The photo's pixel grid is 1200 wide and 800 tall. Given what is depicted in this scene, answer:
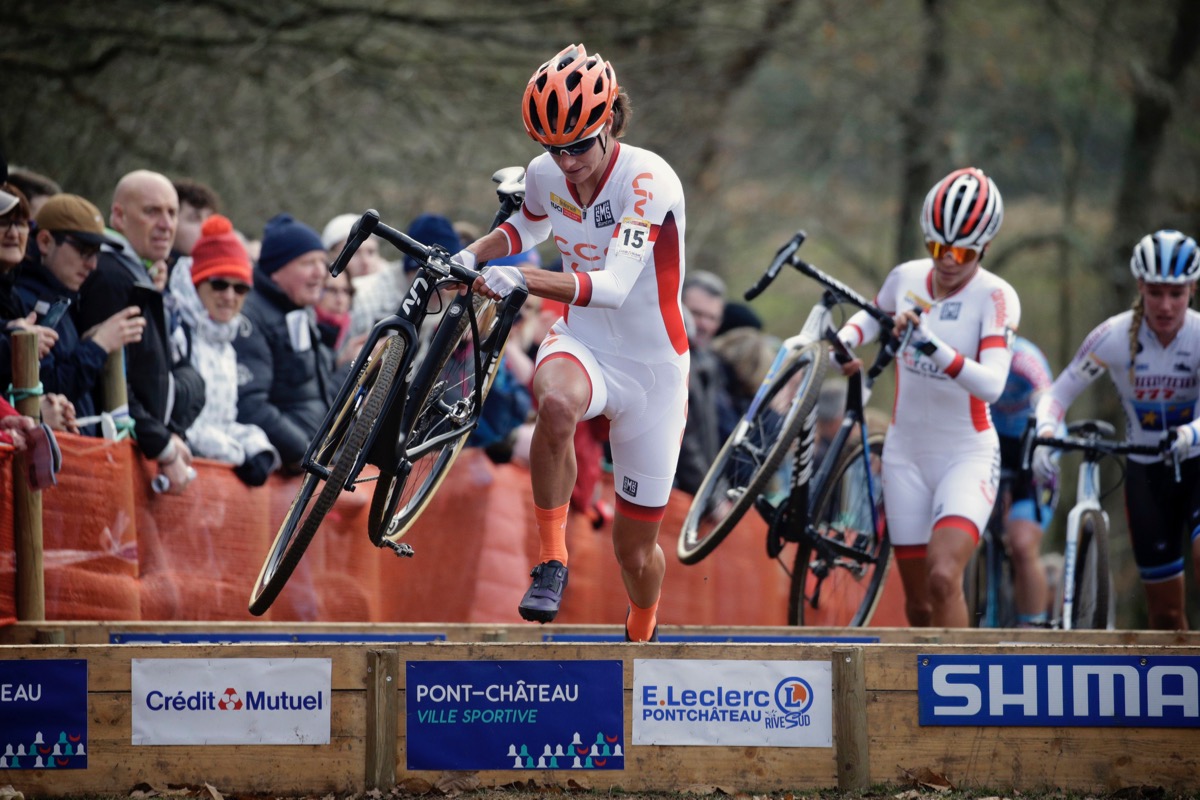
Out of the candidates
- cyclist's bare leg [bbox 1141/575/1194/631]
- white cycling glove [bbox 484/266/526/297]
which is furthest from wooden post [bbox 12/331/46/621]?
cyclist's bare leg [bbox 1141/575/1194/631]

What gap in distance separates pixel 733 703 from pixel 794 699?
26 cm

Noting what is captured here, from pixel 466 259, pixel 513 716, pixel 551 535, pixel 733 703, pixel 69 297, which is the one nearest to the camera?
pixel 513 716

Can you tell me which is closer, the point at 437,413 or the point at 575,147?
the point at 575,147

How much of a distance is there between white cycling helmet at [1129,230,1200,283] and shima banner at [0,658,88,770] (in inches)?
243

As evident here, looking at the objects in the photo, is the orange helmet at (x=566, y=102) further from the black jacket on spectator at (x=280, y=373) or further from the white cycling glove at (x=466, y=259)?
the black jacket on spectator at (x=280, y=373)

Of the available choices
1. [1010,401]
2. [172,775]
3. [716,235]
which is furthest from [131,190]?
[716,235]

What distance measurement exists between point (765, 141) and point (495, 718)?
63.8ft

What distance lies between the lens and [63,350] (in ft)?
24.1

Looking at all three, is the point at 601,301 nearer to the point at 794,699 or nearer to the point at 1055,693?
the point at 794,699

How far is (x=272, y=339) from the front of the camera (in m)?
8.63

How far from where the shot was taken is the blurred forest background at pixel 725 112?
1323cm

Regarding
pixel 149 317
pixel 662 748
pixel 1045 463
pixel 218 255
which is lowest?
pixel 662 748

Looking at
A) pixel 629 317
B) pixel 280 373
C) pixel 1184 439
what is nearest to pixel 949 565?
pixel 1184 439

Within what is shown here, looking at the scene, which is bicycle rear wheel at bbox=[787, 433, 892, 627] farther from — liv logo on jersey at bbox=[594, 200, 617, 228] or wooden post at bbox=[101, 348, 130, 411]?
wooden post at bbox=[101, 348, 130, 411]
